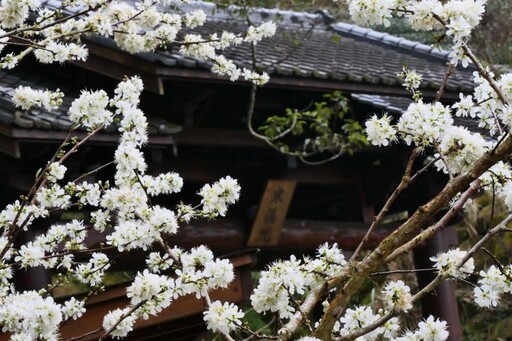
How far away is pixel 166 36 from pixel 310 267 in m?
2.08

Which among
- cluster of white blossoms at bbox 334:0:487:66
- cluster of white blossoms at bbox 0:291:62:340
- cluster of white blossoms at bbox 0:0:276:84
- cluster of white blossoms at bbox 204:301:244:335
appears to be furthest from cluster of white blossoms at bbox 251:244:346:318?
cluster of white blossoms at bbox 0:0:276:84

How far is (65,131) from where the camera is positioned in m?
4.74

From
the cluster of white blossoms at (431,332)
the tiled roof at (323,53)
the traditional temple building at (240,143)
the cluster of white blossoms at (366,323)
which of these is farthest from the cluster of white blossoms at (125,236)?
the tiled roof at (323,53)

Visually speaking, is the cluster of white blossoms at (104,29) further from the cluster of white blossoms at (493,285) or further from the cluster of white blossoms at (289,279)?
the cluster of white blossoms at (493,285)

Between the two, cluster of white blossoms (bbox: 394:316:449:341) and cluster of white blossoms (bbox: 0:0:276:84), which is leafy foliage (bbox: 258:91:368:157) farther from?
cluster of white blossoms (bbox: 394:316:449:341)

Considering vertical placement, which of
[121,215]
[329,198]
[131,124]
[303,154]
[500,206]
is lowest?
[500,206]

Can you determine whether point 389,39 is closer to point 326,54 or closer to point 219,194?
point 326,54

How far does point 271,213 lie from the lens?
652cm

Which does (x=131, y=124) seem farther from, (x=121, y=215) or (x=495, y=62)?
(x=495, y=62)

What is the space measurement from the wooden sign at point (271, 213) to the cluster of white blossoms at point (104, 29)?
1515 millimetres

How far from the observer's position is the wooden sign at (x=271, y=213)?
21.2ft

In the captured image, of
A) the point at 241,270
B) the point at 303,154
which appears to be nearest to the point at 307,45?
the point at 303,154

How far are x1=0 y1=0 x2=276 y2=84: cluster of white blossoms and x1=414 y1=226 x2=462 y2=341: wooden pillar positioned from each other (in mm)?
3085

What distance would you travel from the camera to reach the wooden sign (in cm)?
646
